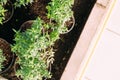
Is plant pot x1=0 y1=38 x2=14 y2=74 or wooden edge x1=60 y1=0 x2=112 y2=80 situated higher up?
wooden edge x1=60 y1=0 x2=112 y2=80

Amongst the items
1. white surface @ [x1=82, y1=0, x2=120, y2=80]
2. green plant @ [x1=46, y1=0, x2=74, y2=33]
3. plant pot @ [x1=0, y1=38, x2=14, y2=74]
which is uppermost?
green plant @ [x1=46, y1=0, x2=74, y2=33]

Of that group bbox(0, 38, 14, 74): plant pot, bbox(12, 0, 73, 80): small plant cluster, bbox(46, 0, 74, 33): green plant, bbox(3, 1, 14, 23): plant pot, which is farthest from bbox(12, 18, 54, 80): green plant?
bbox(3, 1, 14, 23): plant pot

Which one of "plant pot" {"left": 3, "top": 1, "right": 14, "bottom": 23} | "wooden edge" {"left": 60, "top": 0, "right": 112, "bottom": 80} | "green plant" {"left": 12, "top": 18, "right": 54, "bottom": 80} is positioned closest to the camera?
"green plant" {"left": 12, "top": 18, "right": 54, "bottom": 80}

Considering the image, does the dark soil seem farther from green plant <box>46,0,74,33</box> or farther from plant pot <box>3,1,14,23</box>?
green plant <box>46,0,74,33</box>

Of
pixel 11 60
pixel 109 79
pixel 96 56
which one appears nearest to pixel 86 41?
pixel 96 56

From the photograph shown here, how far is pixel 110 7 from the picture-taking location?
9.60ft

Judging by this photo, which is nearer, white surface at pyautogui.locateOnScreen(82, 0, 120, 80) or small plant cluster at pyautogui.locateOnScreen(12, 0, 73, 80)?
small plant cluster at pyautogui.locateOnScreen(12, 0, 73, 80)

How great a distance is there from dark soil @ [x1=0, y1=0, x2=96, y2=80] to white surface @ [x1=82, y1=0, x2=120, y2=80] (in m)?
0.23

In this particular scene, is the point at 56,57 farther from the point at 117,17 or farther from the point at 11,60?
the point at 117,17

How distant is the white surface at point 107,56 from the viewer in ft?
9.23

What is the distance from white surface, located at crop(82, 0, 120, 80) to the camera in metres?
2.81

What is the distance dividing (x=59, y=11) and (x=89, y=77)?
787mm

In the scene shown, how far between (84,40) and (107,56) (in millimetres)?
276

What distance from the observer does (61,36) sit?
2.95 meters
